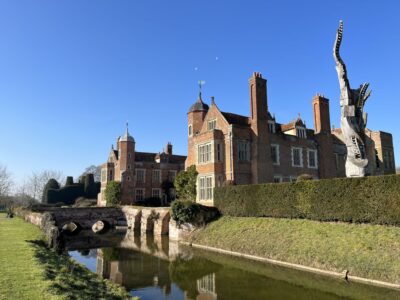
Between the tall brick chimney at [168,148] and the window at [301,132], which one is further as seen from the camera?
the tall brick chimney at [168,148]

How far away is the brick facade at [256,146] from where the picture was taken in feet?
92.6

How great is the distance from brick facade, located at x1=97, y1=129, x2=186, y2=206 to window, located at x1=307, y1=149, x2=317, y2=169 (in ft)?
78.5

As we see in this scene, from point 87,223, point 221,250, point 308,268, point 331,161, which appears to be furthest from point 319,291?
point 87,223

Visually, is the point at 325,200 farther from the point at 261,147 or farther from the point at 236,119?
the point at 236,119

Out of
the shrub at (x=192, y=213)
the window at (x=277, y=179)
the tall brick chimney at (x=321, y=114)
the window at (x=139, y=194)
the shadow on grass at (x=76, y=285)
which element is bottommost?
the shadow on grass at (x=76, y=285)

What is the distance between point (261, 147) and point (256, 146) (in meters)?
0.74

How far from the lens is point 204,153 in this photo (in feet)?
96.8

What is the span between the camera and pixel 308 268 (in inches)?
581

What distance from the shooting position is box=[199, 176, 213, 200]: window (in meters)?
28.5

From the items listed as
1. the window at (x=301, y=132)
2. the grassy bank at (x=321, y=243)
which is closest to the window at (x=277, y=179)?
the window at (x=301, y=132)

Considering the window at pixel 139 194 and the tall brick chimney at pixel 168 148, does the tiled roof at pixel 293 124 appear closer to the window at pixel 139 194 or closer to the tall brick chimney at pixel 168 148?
the window at pixel 139 194

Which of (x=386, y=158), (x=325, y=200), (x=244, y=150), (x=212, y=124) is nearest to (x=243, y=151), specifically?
(x=244, y=150)

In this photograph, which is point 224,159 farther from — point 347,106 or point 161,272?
point 161,272

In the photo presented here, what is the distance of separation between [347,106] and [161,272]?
13.6 meters
